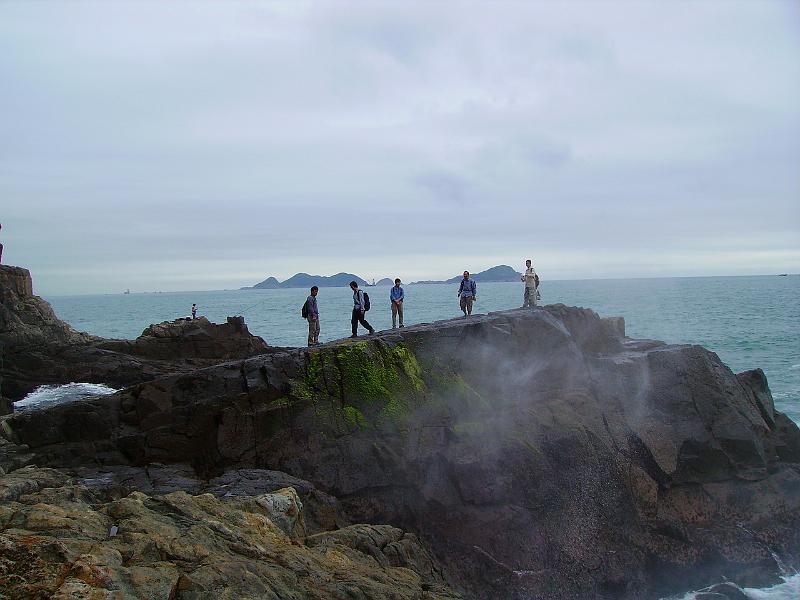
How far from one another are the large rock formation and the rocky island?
0.17 feet

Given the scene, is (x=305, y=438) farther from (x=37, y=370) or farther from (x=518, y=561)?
(x=37, y=370)

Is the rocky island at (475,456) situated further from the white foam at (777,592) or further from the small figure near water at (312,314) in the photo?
the small figure near water at (312,314)

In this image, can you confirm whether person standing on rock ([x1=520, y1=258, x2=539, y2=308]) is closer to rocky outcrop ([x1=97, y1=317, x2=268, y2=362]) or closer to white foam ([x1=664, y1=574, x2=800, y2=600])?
white foam ([x1=664, y1=574, x2=800, y2=600])

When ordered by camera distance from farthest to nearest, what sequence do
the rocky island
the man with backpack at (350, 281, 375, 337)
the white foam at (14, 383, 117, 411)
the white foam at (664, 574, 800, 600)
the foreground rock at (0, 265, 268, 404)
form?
the foreground rock at (0, 265, 268, 404) < the white foam at (14, 383, 117, 411) < the man with backpack at (350, 281, 375, 337) < the white foam at (664, 574, 800, 600) < the rocky island

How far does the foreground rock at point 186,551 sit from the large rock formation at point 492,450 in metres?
3.69

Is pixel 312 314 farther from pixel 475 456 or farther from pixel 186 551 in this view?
pixel 186 551

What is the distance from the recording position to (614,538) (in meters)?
17.6

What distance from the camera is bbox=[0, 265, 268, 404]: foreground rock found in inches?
1265

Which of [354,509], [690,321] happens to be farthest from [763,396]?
[690,321]

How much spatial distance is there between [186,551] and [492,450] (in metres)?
10.6

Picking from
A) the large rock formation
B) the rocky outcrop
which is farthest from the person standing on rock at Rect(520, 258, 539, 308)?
the rocky outcrop

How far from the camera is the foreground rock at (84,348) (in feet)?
105

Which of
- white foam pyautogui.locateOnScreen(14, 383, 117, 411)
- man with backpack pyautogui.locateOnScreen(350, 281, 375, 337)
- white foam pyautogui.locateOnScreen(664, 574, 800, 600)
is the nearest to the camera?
white foam pyautogui.locateOnScreen(664, 574, 800, 600)

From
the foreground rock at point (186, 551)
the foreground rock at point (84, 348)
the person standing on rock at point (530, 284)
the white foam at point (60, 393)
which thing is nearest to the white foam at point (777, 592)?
the foreground rock at point (186, 551)
